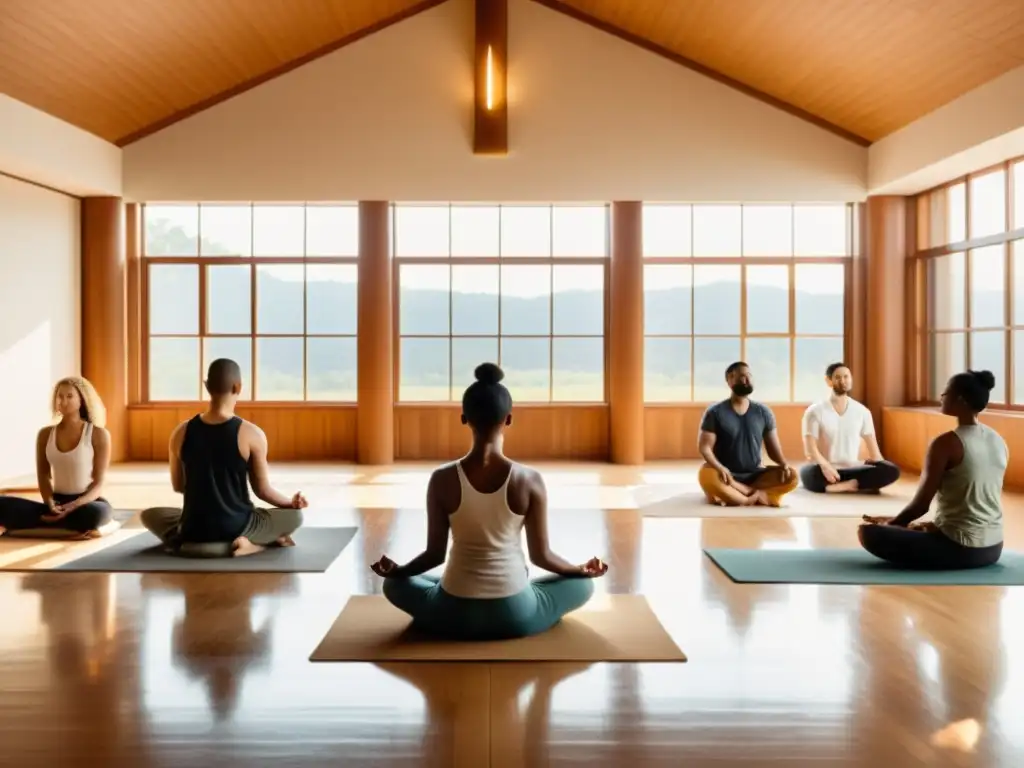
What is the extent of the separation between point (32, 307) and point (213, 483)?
4.39 meters

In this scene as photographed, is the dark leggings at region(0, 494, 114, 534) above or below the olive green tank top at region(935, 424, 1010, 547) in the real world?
below

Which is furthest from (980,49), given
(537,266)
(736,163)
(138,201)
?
(138,201)

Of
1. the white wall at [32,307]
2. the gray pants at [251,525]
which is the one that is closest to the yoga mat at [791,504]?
the gray pants at [251,525]

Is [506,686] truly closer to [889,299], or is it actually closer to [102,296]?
[889,299]

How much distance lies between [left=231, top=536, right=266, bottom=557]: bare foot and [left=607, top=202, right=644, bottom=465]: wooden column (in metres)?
4.80

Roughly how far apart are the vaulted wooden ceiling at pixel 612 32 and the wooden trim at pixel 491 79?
1.82 ft

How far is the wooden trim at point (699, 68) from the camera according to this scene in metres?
8.91

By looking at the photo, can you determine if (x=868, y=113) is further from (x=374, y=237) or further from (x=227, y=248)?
(x=227, y=248)

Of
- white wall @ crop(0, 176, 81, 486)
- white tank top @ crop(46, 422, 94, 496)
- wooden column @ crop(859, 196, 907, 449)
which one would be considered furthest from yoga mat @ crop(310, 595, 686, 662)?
wooden column @ crop(859, 196, 907, 449)

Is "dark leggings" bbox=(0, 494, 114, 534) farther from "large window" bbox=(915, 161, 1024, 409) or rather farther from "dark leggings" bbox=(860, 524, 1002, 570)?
"large window" bbox=(915, 161, 1024, 409)

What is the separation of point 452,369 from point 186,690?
264 inches

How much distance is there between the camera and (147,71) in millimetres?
7777

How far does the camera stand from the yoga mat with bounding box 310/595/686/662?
3125mm

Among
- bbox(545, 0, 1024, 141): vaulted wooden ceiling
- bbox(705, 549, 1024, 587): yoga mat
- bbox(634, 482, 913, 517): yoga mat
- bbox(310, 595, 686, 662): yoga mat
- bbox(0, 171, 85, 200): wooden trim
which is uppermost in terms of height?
bbox(545, 0, 1024, 141): vaulted wooden ceiling
